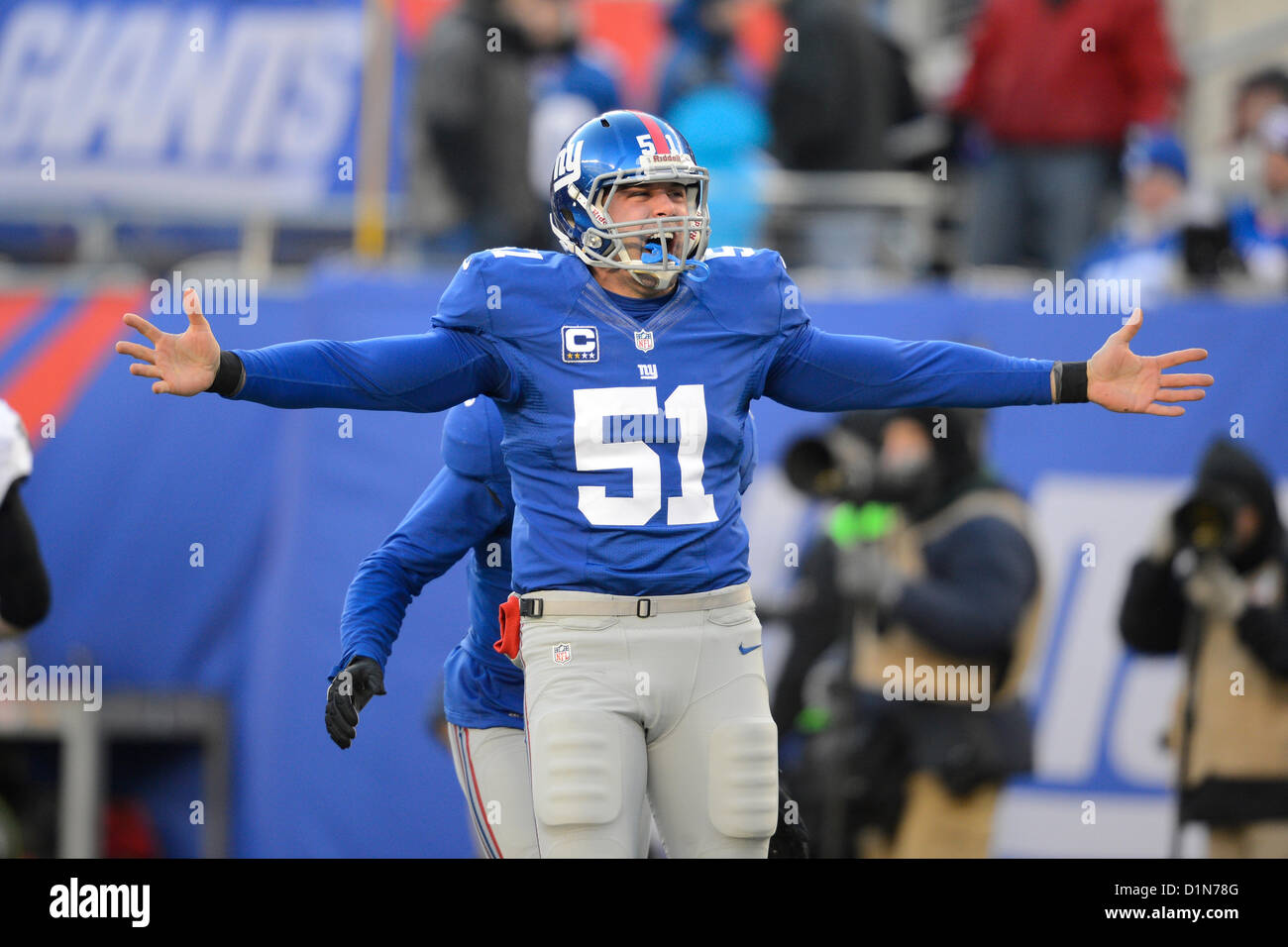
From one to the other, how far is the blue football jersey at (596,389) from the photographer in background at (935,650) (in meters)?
2.46

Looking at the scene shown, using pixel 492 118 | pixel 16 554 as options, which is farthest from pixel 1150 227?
pixel 16 554

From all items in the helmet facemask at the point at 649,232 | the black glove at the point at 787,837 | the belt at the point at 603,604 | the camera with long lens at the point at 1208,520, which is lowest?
the black glove at the point at 787,837

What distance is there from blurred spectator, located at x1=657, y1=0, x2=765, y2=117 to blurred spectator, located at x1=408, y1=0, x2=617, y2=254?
0.28m

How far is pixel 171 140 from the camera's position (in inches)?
343

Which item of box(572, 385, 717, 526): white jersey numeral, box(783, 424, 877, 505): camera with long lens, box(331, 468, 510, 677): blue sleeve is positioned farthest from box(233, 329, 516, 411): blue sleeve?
box(783, 424, 877, 505): camera with long lens

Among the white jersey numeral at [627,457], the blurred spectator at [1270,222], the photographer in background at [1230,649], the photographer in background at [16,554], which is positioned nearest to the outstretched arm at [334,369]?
the white jersey numeral at [627,457]

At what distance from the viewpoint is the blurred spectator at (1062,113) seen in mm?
7969

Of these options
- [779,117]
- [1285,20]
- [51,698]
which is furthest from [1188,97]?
[51,698]

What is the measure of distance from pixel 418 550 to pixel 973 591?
275 centimetres

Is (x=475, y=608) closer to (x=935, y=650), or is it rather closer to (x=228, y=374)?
(x=228, y=374)

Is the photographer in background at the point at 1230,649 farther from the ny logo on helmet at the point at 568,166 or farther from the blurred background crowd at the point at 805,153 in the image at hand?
the ny logo on helmet at the point at 568,166

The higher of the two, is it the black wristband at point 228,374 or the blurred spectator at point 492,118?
the blurred spectator at point 492,118
